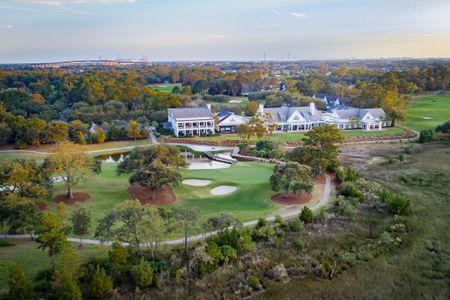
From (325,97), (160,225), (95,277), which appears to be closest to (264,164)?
(160,225)

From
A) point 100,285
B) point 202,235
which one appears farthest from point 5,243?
point 202,235

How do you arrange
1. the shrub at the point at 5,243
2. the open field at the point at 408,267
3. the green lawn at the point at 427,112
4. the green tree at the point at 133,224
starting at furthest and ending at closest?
1. the green lawn at the point at 427,112
2. the shrub at the point at 5,243
3. the green tree at the point at 133,224
4. the open field at the point at 408,267

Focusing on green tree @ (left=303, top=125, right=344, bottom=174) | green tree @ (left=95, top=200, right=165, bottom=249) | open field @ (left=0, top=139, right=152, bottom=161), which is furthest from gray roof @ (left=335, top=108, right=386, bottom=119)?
green tree @ (left=95, top=200, right=165, bottom=249)

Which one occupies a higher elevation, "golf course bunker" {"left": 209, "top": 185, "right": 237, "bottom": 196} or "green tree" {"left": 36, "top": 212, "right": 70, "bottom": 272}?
"green tree" {"left": 36, "top": 212, "right": 70, "bottom": 272}

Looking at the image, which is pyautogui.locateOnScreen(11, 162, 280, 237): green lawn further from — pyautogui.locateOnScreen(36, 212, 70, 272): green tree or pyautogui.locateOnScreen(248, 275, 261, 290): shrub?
pyautogui.locateOnScreen(248, 275, 261, 290): shrub

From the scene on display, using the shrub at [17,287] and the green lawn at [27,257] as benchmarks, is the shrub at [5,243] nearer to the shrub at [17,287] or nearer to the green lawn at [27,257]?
the green lawn at [27,257]

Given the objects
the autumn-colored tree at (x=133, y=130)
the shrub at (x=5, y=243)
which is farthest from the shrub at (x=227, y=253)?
the autumn-colored tree at (x=133, y=130)
